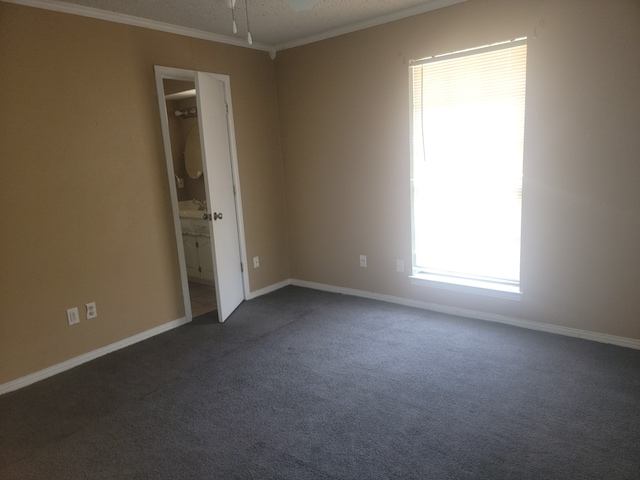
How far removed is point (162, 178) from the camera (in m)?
3.67

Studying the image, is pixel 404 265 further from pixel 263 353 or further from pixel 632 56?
pixel 632 56

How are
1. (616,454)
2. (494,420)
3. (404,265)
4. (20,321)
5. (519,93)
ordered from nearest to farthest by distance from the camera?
(616,454), (494,420), (20,321), (519,93), (404,265)

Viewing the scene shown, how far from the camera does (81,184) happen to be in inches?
125

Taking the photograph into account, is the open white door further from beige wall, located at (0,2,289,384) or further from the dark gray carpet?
the dark gray carpet

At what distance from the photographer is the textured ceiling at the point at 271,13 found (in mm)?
3104

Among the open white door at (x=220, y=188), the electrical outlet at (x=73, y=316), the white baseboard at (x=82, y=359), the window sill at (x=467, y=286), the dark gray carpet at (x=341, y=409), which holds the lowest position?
the dark gray carpet at (x=341, y=409)

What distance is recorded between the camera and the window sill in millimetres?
3424

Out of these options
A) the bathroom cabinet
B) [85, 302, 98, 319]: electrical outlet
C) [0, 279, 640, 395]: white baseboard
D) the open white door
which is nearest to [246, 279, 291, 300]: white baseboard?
[0, 279, 640, 395]: white baseboard

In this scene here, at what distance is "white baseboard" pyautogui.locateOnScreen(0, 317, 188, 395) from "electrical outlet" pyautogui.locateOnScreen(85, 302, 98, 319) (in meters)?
0.28

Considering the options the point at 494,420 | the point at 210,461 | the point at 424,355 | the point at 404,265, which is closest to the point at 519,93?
the point at 404,265

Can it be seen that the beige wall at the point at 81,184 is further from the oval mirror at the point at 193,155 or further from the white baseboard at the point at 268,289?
the oval mirror at the point at 193,155

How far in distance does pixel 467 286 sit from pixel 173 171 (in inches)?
105

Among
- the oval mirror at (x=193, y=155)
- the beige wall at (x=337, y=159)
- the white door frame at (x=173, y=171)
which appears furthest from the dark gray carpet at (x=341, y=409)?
the oval mirror at (x=193, y=155)

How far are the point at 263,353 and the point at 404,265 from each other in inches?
61.3
